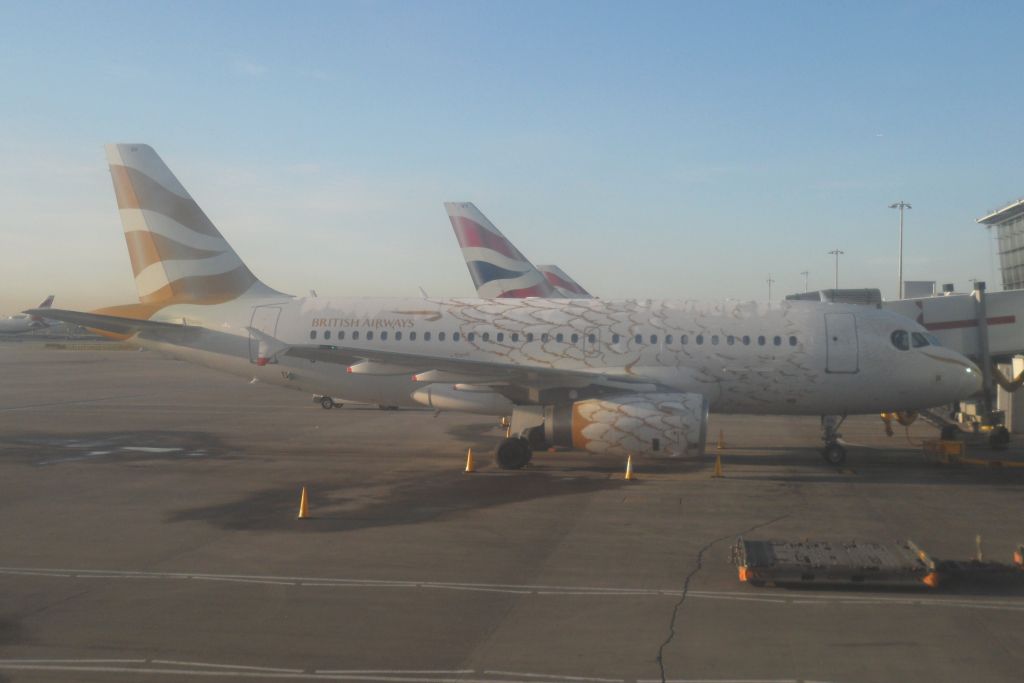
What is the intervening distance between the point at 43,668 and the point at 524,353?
14.9 m

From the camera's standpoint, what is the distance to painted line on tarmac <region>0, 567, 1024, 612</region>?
392 inches

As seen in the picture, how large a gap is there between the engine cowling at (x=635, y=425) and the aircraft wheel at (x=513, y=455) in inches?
39.2

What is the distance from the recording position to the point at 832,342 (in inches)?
821

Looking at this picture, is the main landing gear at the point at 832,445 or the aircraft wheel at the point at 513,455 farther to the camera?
the main landing gear at the point at 832,445

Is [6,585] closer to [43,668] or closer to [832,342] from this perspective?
[43,668]

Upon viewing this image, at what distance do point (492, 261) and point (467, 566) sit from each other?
24505 millimetres

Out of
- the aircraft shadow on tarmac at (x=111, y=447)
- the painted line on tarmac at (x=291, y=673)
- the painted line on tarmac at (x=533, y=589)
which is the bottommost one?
the aircraft shadow on tarmac at (x=111, y=447)

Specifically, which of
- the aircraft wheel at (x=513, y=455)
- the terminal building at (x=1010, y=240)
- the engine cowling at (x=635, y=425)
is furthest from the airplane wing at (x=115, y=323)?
the terminal building at (x=1010, y=240)

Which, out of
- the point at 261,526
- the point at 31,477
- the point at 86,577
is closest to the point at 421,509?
the point at 261,526

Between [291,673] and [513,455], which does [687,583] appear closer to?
[291,673]

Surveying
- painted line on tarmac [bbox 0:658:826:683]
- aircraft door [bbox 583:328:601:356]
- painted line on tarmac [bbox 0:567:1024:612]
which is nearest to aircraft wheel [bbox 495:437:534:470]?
aircraft door [bbox 583:328:601:356]

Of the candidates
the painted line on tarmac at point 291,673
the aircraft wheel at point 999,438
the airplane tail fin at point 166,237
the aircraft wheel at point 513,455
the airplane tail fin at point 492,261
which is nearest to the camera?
the painted line on tarmac at point 291,673

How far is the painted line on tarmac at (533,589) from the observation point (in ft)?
32.7

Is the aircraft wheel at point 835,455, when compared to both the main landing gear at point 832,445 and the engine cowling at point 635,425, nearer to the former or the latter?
the main landing gear at point 832,445
